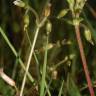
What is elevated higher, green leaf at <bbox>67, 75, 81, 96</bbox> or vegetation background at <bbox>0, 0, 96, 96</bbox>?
green leaf at <bbox>67, 75, 81, 96</bbox>

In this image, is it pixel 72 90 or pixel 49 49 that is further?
pixel 49 49

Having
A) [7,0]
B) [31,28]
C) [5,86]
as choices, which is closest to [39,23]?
[5,86]

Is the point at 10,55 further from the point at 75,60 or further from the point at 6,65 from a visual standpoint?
the point at 75,60

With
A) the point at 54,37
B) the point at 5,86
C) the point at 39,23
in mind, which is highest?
the point at 39,23

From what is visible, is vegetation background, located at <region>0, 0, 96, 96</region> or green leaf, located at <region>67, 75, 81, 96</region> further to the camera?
vegetation background, located at <region>0, 0, 96, 96</region>

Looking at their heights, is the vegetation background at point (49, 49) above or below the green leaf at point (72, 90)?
below

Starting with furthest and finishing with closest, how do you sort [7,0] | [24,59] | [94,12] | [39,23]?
1. [7,0]
2. [94,12]
3. [24,59]
4. [39,23]

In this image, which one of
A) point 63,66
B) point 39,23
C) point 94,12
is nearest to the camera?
point 39,23

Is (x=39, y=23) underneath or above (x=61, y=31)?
above

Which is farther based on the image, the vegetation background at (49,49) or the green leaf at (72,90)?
the vegetation background at (49,49)

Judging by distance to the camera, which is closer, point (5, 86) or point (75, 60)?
point (5, 86)
